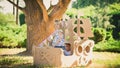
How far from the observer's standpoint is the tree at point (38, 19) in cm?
1273

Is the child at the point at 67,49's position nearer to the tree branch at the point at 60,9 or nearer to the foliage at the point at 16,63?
the foliage at the point at 16,63

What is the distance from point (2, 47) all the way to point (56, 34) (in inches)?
276

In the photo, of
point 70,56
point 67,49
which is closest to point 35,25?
point 67,49

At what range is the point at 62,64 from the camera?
370 inches

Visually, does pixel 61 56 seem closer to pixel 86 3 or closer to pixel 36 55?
pixel 36 55

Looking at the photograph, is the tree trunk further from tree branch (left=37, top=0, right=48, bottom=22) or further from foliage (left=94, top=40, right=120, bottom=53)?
foliage (left=94, top=40, right=120, bottom=53)

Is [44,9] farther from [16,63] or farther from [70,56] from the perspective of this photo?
[70,56]

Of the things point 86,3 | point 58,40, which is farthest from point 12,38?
point 86,3

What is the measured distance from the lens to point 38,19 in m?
12.8

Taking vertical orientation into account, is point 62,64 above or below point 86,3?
below

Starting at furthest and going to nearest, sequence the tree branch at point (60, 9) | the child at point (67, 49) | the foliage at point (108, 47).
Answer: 1. the foliage at point (108, 47)
2. the tree branch at point (60, 9)
3. the child at point (67, 49)

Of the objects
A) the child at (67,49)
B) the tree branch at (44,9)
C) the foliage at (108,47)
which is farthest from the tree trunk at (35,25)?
the foliage at (108,47)

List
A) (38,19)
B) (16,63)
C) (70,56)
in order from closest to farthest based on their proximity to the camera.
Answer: (70,56), (16,63), (38,19)

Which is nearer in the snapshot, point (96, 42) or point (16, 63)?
point (16, 63)
